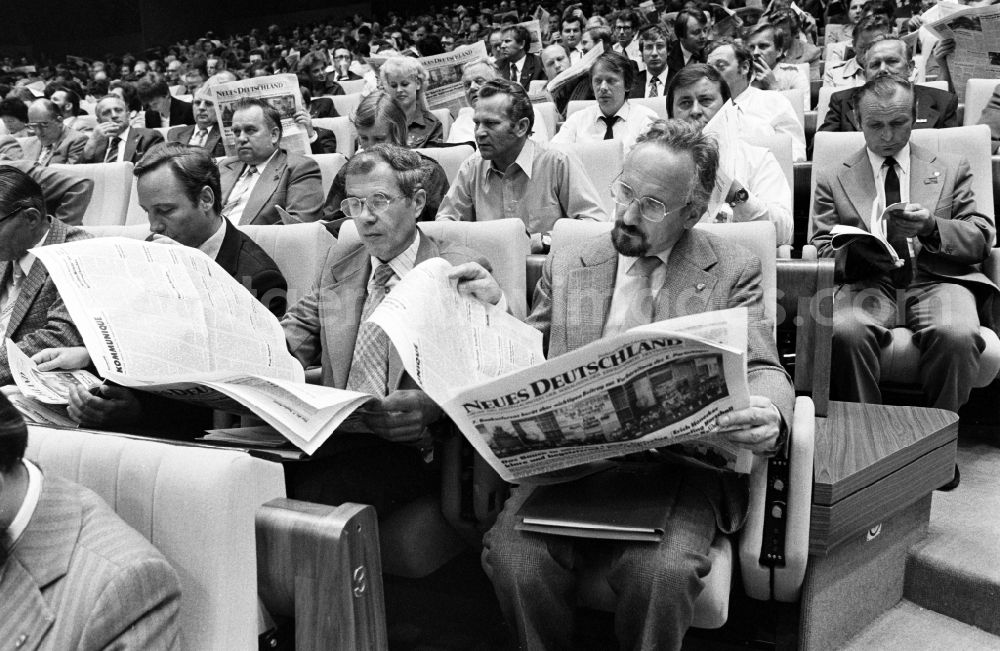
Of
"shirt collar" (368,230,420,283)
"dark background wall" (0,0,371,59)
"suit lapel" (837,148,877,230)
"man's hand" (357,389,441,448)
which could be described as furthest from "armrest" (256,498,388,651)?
"dark background wall" (0,0,371,59)

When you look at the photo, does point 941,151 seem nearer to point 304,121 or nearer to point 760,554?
point 760,554

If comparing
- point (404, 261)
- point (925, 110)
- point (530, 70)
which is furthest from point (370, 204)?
point (530, 70)

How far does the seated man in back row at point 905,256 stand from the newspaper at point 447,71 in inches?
81.3

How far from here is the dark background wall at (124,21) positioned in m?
14.3

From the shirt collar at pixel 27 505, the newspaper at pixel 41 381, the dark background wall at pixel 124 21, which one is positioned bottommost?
the newspaper at pixel 41 381

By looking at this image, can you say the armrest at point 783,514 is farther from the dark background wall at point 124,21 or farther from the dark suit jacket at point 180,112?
the dark background wall at point 124,21

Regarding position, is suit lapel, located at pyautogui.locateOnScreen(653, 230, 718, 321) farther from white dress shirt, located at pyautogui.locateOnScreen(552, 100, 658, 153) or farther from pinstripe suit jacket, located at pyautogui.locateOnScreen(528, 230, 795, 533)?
white dress shirt, located at pyautogui.locateOnScreen(552, 100, 658, 153)

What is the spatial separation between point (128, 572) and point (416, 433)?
56 cm

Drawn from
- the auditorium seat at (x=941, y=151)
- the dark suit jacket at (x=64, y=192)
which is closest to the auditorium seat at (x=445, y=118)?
the dark suit jacket at (x=64, y=192)

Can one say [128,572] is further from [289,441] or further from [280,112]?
[280,112]

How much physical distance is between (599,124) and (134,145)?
8.83 ft

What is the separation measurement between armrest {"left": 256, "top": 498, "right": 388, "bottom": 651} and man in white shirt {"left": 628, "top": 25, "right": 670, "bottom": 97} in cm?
369

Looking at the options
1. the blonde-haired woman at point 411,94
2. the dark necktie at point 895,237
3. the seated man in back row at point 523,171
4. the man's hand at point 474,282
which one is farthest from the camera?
the blonde-haired woman at point 411,94

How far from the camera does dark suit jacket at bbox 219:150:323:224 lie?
3121mm
